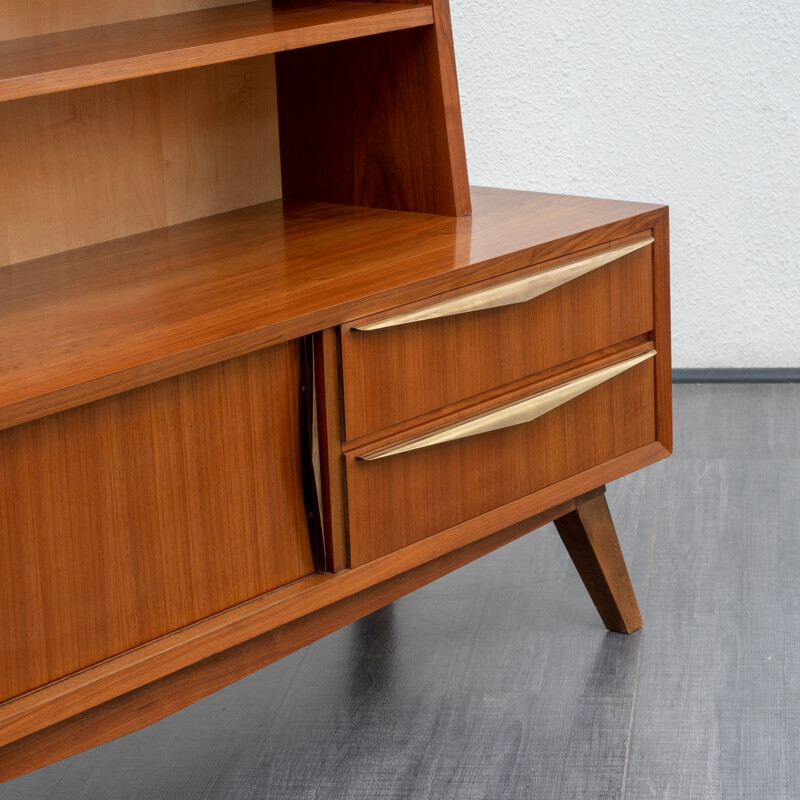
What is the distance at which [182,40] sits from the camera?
54.1 inches

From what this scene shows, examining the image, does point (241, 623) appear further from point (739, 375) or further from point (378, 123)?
point (739, 375)

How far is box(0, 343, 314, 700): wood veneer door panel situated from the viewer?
3.51 feet

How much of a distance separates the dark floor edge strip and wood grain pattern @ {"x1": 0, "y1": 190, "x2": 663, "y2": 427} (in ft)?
4.36

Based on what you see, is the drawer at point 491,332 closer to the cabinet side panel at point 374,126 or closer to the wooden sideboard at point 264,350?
the wooden sideboard at point 264,350

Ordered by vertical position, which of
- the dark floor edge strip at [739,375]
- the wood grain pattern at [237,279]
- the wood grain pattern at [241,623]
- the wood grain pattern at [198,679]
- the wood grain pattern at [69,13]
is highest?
the wood grain pattern at [69,13]

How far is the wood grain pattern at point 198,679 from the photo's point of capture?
1.14m

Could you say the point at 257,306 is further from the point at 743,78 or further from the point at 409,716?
the point at 743,78

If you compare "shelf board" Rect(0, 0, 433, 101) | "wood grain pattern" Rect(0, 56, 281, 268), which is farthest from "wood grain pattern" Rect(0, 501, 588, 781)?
"shelf board" Rect(0, 0, 433, 101)

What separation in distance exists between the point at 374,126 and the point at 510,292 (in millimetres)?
385

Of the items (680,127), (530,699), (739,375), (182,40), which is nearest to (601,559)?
(530,699)

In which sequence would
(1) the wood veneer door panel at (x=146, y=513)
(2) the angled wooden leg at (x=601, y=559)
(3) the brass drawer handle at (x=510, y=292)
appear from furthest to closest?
(2) the angled wooden leg at (x=601, y=559)
(3) the brass drawer handle at (x=510, y=292)
(1) the wood veneer door panel at (x=146, y=513)

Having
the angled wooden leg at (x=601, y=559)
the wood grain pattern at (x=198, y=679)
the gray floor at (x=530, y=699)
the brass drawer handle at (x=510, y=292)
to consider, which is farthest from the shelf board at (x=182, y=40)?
the gray floor at (x=530, y=699)

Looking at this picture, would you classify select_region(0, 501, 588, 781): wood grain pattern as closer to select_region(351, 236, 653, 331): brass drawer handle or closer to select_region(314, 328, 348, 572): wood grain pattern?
select_region(314, 328, 348, 572): wood grain pattern

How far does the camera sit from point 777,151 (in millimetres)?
2898
